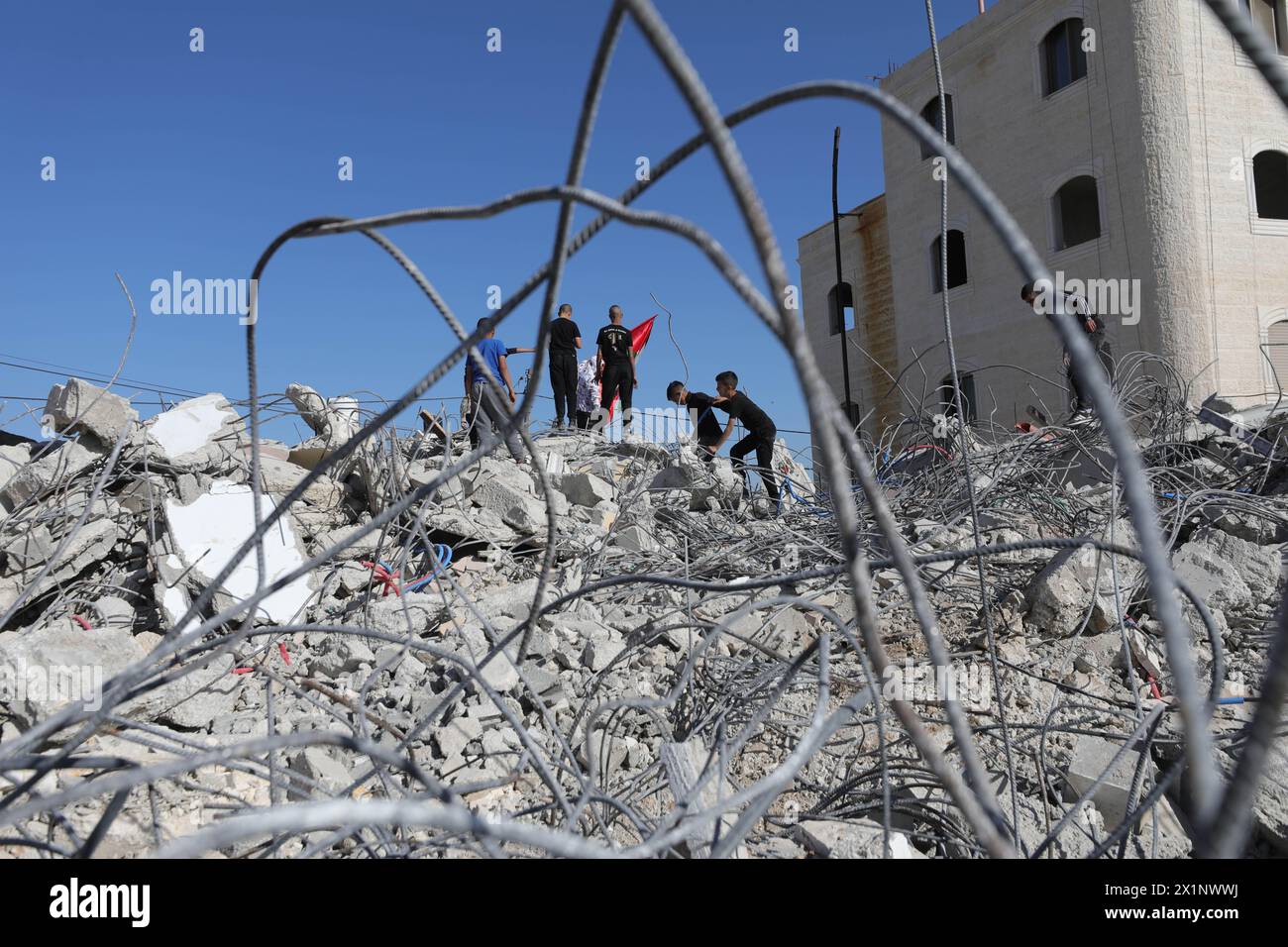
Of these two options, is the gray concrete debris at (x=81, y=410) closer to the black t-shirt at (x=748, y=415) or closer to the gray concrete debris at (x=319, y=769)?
the gray concrete debris at (x=319, y=769)

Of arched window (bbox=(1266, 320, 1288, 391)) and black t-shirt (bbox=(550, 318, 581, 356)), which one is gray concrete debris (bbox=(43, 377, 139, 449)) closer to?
black t-shirt (bbox=(550, 318, 581, 356))

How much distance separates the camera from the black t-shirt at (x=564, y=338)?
7.21 metres

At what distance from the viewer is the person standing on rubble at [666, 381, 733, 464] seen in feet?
21.8

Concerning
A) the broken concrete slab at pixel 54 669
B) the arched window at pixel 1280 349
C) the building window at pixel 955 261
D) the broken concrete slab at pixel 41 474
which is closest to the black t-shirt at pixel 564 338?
the broken concrete slab at pixel 41 474

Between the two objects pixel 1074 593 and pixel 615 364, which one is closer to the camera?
pixel 1074 593

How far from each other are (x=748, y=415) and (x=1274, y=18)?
13.4m

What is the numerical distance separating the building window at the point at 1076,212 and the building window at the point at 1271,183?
226cm

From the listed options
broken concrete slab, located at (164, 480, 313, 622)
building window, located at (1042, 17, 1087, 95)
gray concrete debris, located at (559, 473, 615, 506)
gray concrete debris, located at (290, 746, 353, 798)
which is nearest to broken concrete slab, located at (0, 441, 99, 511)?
broken concrete slab, located at (164, 480, 313, 622)

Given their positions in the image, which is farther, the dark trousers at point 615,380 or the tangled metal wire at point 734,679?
the dark trousers at point 615,380

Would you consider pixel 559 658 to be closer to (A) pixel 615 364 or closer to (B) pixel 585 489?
(B) pixel 585 489

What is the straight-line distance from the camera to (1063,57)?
43.1 ft

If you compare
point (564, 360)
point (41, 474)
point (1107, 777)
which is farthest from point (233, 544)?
point (564, 360)
